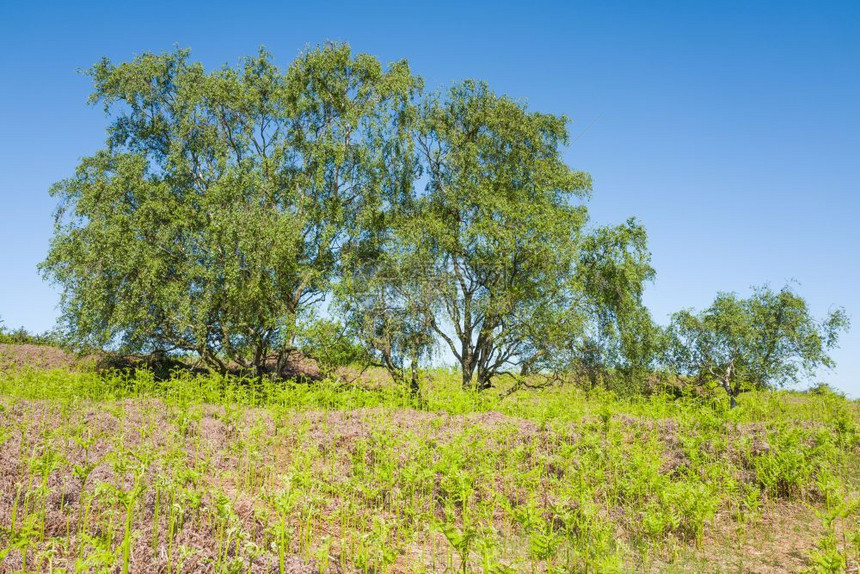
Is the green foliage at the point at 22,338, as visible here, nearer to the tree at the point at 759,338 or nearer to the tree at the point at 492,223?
the tree at the point at 492,223

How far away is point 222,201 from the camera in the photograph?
2452 cm

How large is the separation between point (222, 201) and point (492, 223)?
12.2 meters

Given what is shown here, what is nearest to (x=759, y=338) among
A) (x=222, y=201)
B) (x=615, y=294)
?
(x=615, y=294)

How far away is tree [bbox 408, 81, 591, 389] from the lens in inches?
974

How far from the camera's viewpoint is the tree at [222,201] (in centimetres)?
2356

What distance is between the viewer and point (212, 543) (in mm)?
6766

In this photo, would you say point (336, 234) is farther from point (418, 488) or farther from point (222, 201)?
point (418, 488)

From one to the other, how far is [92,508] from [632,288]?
24168mm

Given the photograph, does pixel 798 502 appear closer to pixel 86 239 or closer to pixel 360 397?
pixel 360 397

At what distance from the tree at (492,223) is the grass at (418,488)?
10620 millimetres

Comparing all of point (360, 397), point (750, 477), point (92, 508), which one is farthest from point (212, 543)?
point (750, 477)

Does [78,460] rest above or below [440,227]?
below

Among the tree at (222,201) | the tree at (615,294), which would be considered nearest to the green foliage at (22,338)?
the tree at (222,201)

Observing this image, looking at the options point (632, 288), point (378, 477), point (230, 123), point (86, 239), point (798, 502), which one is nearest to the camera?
point (378, 477)
